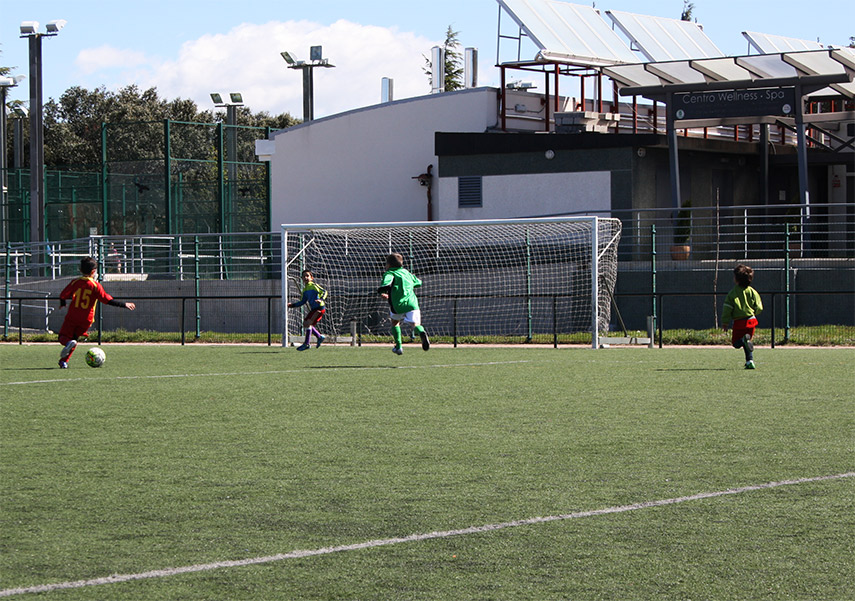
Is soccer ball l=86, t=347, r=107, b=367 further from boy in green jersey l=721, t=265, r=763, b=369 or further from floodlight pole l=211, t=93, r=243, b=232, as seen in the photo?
floodlight pole l=211, t=93, r=243, b=232

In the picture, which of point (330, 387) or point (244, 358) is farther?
point (244, 358)

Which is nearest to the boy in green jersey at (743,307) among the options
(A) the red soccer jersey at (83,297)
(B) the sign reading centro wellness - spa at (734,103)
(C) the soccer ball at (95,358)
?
(A) the red soccer jersey at (83,297)

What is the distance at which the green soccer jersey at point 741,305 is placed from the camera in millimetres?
14141

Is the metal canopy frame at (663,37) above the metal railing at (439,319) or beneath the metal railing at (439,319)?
above

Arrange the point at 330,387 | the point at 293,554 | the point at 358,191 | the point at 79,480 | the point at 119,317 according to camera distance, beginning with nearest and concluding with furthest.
Answer: the point at 293,554 < the point at 79,480 < the point at 330,387 < the point at 119,317 < the point at 358,191

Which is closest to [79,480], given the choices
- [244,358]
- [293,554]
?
[293,554]

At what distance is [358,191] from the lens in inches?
1366

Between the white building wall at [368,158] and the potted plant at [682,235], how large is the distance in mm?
7650

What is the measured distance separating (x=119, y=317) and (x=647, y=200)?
530 inches

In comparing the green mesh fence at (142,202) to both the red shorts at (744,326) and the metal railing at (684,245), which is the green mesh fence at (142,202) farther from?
the red shorts at (744,326)

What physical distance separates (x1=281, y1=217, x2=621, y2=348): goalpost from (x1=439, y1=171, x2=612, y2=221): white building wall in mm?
3410

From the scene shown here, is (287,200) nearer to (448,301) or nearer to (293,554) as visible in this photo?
(448,301)

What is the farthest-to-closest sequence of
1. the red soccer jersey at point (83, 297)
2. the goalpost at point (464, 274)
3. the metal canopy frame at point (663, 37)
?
1. the metal canopy frame at point (663, 37)
2. the goalpost at point (464, 274)
3. the red soccer jersey at point (83, 297)

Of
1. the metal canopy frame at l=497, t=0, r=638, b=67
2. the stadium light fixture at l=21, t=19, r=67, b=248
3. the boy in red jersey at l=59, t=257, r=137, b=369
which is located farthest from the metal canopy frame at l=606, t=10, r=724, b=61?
the boy in red jersey at l=59, t=257, r=137, b=369
